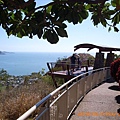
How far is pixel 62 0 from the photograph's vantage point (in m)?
2.33

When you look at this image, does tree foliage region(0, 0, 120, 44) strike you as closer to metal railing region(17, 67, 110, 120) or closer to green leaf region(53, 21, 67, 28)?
green leaf region(53, 21, 67, 28)

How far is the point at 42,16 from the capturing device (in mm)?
2193

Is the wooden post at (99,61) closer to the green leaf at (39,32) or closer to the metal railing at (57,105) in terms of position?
the metal railing at (57,105)

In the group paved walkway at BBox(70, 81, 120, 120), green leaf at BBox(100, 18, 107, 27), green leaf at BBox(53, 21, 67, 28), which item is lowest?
paved walkway at BBox(70, 81, 120, 120)

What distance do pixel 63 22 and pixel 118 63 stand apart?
9100mm

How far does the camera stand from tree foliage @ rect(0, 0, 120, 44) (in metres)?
2.07

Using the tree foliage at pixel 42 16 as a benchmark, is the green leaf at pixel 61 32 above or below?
below

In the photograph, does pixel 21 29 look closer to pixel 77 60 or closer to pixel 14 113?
Result: pixel 14 113

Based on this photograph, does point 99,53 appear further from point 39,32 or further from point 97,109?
point 39,32

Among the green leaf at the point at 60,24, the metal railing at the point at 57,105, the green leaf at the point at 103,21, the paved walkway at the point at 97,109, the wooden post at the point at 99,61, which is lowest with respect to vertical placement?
the paved walkway at the point at 97,109

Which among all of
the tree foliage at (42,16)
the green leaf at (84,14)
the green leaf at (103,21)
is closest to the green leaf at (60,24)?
the tree foliage at (42,16)

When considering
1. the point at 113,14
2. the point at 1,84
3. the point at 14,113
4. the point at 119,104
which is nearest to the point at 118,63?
the point at 119,104

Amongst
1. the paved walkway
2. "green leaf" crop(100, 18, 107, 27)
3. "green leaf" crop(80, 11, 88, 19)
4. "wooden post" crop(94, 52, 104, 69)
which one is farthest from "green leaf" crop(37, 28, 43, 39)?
"wooden post" crop(94, 52, 104, 69)

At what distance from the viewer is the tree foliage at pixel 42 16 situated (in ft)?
6.79
